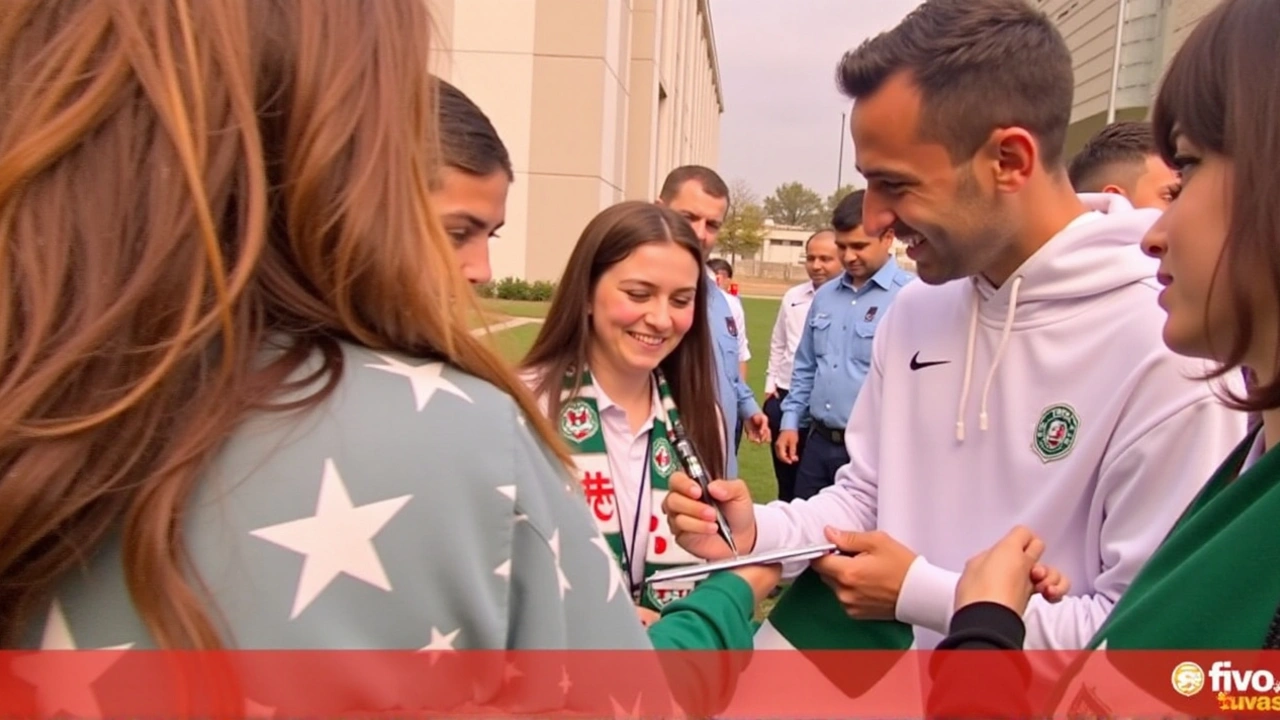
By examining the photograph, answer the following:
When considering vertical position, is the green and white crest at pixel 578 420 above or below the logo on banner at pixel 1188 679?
above

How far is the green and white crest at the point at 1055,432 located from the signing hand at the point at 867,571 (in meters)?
0.35

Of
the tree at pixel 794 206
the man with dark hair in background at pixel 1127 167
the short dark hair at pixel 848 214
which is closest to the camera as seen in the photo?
the man with dark hair in background at pixel 1127 167

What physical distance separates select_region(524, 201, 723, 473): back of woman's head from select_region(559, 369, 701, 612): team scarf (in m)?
0.13

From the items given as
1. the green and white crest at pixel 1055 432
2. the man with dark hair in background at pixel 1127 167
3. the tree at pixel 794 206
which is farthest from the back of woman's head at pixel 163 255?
the tree at pixel 794 206

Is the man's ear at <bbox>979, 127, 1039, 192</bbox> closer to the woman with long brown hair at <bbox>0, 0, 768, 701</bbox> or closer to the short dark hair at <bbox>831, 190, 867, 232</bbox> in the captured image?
the woman with long brown hair at <bbox>0, 0, 768, 701</bbox>

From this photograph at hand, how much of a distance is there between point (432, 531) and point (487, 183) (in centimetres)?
191

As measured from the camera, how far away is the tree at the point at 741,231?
68.7 m

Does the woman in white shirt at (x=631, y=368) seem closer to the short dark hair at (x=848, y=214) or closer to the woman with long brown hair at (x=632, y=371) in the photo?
the woman with long brown hair at (x=632, y=371)

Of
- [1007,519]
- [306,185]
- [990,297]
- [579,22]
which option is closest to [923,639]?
[1007,519]

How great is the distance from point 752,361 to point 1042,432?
50.8 ft

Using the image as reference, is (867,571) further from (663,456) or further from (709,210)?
(709,210)

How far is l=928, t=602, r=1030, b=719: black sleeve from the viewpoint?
1.40 metres

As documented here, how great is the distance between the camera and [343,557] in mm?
802

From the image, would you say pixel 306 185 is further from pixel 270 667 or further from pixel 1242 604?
pixel 1242 604
